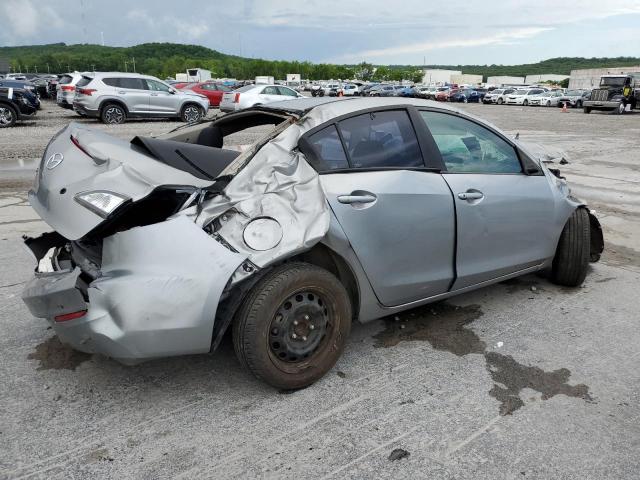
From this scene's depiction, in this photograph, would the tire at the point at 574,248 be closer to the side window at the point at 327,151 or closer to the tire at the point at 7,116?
the side window at the point at 327,151

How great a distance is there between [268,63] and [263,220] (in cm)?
16819

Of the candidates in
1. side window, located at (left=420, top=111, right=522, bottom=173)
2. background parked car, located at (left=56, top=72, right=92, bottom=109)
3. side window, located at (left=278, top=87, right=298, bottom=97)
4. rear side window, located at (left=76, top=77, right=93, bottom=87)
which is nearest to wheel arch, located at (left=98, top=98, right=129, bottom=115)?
rear side window, located at (left=76, top=77, right=93, bottom=87)

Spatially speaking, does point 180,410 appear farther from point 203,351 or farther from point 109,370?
point 109,370

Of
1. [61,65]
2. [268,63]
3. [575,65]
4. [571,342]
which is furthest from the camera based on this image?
[575,65]

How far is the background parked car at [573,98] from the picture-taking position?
4012 cm

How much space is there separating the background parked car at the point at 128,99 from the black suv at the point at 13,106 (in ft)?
5.82

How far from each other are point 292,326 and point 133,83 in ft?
58.0

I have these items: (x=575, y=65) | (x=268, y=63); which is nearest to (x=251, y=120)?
(x=268, y=63)

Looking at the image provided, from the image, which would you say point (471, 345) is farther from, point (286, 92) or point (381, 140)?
point (286, 92)

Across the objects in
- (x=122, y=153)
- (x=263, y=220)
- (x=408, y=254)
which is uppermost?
(x=122, y=153)

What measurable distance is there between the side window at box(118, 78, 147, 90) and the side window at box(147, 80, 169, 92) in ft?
0.63

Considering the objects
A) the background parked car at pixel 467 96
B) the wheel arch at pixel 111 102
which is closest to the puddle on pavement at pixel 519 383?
the wheel arch at pixel 111 102

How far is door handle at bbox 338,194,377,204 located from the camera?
287 centimetres

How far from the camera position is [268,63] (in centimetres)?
16112
